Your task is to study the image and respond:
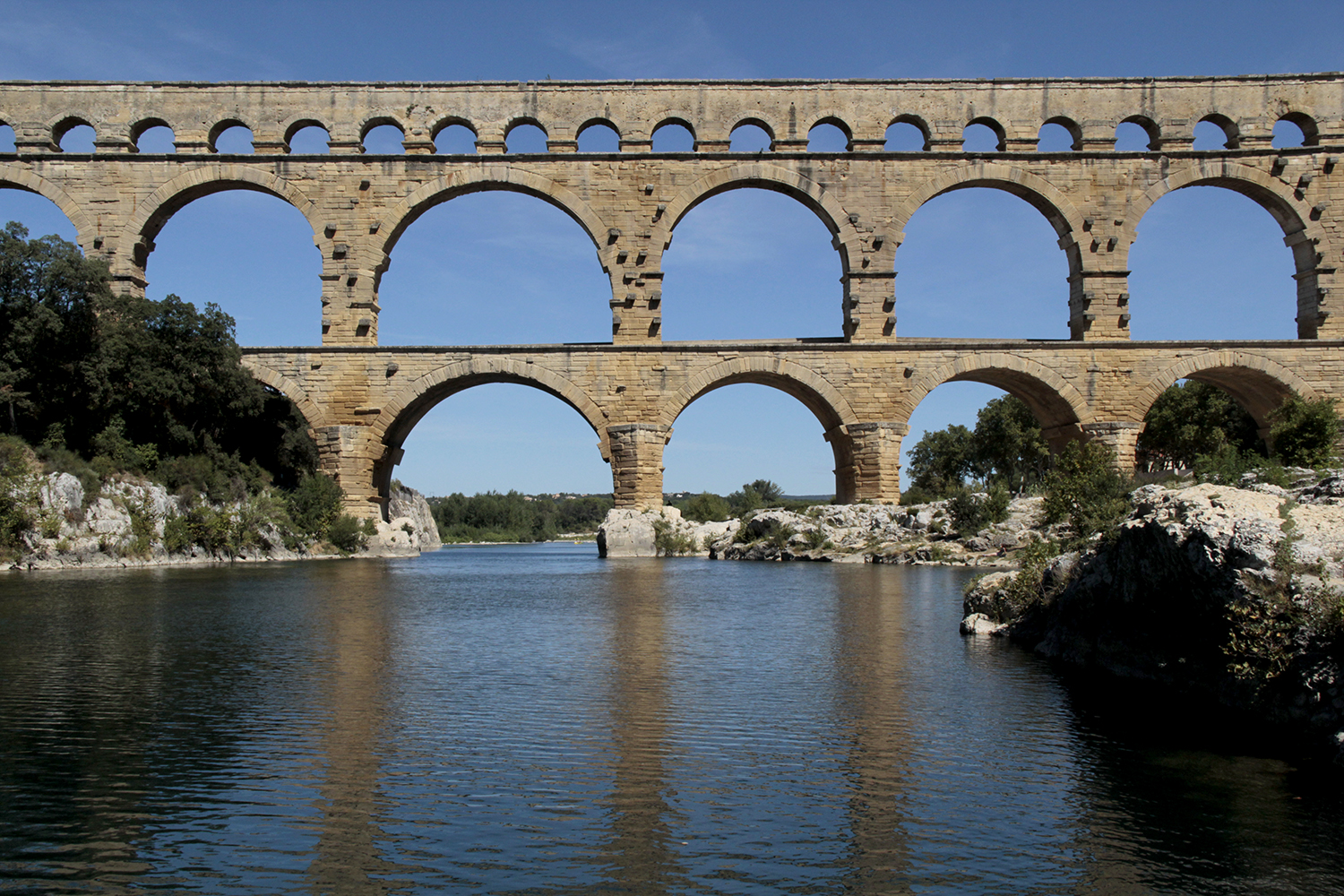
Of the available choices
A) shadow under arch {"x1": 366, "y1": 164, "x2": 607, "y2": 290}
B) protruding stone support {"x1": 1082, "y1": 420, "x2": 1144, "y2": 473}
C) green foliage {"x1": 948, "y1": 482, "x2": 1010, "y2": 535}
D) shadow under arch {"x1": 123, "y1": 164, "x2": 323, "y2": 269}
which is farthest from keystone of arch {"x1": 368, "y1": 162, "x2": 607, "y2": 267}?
protruding stone support {"x1": 1082, "y1": 420, "x2": 1144, "y2": 473}

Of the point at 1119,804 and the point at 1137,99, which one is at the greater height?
the point at 1137,99

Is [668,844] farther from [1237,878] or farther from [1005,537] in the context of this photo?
[1005,537]

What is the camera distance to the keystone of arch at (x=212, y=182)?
2358cm

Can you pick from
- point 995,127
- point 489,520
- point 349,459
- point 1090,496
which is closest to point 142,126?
point 349,459

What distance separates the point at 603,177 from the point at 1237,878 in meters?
22.1

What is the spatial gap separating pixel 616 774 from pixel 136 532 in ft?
62.2

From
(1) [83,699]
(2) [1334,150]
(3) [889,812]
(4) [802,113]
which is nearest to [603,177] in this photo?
(4) [802,113]

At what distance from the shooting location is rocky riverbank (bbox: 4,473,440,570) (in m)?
18.9

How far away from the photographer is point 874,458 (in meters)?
23.3

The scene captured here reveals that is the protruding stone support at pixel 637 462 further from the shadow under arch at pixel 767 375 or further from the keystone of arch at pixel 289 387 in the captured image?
the keystone of arch at pixel 289 387

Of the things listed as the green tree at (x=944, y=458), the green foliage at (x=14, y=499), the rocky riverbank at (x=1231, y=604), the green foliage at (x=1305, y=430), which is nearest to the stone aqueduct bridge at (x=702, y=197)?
the green foliage at (x=1305, y=430)

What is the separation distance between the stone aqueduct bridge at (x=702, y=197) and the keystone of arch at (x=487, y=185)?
5cm

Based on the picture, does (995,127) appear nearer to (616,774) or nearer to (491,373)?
(491,373)

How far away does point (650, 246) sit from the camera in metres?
23.7
